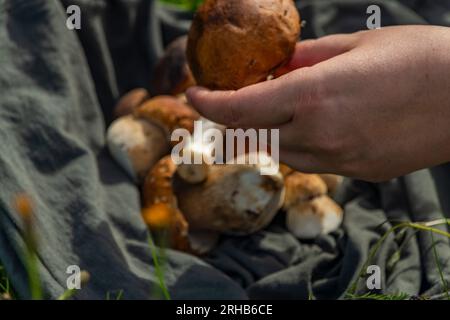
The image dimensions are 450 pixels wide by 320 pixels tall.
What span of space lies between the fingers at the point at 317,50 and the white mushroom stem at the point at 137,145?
65 cm

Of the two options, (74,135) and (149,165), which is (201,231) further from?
(74,135)

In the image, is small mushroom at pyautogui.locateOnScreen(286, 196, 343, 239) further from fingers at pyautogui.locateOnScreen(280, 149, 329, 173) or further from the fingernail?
the fingernail

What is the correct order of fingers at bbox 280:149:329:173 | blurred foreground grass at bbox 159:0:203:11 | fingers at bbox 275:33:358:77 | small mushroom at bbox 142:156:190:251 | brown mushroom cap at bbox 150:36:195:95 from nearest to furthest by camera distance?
fingers at bbox 280:149:329:173 → fingers at bbox 275:33:358:77 → small mushroom at bbox 142:156:190:251 → brown mushroom cap at bbox 150:36:195:95 → blurred foreground grass at bbox 159:0:203:11

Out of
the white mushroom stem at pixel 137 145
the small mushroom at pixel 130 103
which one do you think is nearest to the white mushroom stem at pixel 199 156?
the white mushroom stem at pixel 137 145

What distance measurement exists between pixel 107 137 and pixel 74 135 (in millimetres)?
159

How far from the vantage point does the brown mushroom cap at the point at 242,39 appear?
6.46ft

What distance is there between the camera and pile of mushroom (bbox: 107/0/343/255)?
199 cm

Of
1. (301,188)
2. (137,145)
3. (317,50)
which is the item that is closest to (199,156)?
(137,145)

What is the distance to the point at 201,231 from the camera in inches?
92.4

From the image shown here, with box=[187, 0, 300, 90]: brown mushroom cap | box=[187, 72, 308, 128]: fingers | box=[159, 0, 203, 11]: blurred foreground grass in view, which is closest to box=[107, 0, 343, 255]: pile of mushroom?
box=[187, 0, 300, 90]: brown mushroom cap

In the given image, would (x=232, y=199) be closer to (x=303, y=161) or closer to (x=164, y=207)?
(x=164, y=207)

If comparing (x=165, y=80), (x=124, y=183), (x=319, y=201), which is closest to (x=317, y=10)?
(x=165, y=80)

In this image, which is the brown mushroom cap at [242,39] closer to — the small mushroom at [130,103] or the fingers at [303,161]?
the fingers at [303,161]

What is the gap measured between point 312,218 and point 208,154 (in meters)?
0.50
